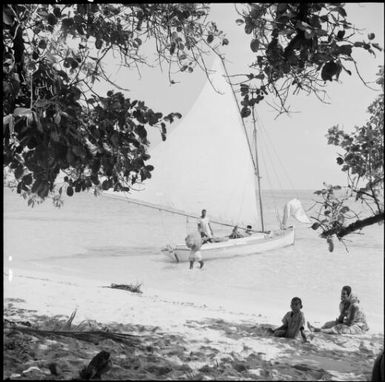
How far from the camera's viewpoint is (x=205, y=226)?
15359 mm

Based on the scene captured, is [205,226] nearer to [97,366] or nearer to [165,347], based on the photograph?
[165,347]

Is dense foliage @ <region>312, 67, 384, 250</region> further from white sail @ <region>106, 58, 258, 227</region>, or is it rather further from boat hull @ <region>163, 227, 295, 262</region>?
boat hull @ <region>163, 227, 295, 262</region>

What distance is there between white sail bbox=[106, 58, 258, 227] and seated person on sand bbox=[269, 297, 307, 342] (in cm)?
902

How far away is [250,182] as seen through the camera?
49.2ft

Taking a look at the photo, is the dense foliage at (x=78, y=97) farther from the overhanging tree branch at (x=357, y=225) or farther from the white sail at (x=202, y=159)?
the white sail at (x=202, y=159)

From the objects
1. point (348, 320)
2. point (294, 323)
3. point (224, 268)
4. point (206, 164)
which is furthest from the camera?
point (206, 164)

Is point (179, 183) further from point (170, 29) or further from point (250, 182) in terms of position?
point (170, 29)

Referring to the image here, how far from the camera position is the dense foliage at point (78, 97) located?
3.20 m

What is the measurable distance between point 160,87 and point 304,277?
826 centimetres

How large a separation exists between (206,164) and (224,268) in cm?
280

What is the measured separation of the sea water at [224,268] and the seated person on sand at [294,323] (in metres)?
2.46

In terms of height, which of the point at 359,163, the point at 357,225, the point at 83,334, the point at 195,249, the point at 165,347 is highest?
the point at 359,163

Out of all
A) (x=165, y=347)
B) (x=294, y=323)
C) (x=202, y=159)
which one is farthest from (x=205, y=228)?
(x=165, y=347)

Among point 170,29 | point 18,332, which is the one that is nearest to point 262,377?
point 18,332
